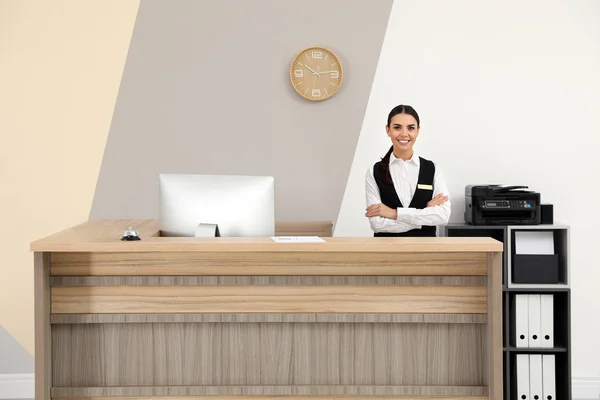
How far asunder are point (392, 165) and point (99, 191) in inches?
85.1

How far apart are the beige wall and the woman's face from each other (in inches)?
81.4

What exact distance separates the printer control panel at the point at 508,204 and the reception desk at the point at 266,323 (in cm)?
165

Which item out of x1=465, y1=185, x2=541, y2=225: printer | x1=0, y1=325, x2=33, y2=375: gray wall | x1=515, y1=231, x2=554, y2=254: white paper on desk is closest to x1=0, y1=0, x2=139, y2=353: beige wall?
x1=0, y1=325, x2=33, y2=375: gray wall

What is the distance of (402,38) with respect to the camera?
4684mm

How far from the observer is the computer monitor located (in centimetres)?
302

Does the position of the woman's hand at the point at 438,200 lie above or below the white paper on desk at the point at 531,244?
above

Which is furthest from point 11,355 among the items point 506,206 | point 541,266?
point 541,266

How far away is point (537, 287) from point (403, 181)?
1.18 meters

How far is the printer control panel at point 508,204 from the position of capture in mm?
4312

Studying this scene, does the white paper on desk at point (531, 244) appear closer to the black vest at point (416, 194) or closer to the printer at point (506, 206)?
the printer at point (506, 206)

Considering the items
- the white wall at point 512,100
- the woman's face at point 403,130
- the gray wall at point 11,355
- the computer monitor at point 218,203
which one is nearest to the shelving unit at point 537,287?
the white wall at point 512,100

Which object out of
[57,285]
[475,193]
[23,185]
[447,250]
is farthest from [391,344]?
[23,185]

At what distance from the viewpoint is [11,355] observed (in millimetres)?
4805

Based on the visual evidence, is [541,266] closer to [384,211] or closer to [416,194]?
[416,194]
